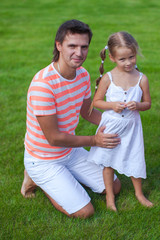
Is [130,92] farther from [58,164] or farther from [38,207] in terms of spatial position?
[38,207]

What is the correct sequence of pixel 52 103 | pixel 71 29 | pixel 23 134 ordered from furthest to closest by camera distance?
pixel 23 134
pixel 52 103
pixel 71 29

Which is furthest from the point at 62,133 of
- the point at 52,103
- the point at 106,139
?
the point at 106,139

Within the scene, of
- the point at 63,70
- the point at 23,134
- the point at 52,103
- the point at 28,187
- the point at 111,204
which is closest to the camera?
the point at 52,103

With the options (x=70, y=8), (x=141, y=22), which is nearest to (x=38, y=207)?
(x=141, y=22)

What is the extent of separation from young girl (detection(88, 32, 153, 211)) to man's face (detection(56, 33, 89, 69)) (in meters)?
0.19

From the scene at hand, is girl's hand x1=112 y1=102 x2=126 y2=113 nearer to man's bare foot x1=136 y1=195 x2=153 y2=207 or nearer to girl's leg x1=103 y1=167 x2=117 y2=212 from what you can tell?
girl's leg x1=103 y1=167 x2=117 y2=212

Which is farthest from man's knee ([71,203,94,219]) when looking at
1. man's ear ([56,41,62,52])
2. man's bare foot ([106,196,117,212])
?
man's ear ([56,41,62,52])

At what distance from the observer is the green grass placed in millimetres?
2799

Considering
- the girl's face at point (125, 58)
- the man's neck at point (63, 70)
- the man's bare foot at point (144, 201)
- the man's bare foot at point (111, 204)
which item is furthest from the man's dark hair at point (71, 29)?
the man's bare foot at point (144, 201)

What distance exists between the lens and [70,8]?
13.8 meters

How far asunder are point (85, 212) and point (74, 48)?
1.42 m

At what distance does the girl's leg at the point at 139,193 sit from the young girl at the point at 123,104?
25mm

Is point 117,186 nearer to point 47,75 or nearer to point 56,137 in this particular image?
point 56,137

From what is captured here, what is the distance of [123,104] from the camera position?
8.90 ft
